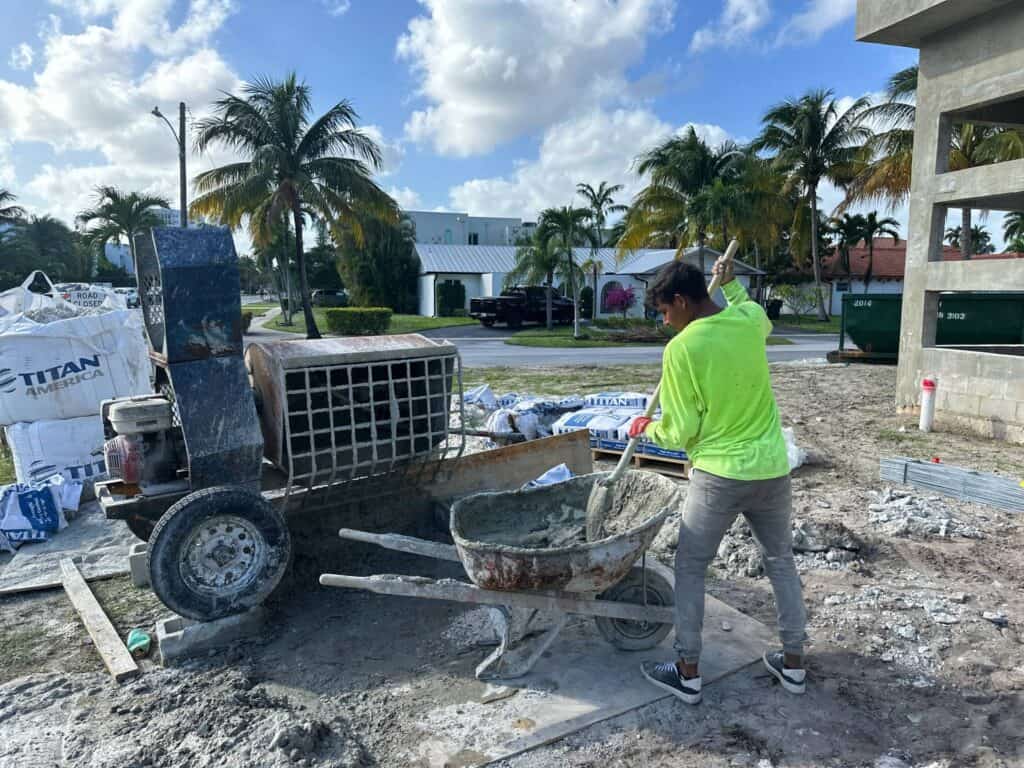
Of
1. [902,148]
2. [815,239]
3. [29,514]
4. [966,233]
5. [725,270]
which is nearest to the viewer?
[725,270]

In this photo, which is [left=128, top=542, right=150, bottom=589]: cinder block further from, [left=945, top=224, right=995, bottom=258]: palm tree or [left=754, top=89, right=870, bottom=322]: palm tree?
[left=945, top=224, right=995, bottom=258]: palm tree

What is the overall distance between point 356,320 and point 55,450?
66.5ft

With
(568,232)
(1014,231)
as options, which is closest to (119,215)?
(568,232)

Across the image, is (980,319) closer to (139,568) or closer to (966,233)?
(966,233)

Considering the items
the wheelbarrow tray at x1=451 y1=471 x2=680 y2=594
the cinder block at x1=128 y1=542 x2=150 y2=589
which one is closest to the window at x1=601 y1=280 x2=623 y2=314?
the wheelbarrow tray at x1=451 y1=471 x2=680 y2=594

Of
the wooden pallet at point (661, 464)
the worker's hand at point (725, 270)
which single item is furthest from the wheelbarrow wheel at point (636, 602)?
the wooden pallet at point (661, 464)

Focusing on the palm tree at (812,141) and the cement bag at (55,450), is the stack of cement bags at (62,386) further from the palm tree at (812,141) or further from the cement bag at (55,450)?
the palm tree at (812,141)

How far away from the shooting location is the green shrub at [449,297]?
36.2 metres

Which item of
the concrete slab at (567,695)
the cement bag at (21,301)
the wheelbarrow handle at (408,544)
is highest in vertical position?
the cement bag at (21,301)

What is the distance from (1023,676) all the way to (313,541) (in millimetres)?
4215

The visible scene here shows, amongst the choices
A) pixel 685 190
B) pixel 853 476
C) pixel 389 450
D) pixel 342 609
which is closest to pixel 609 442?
pixel 853 476

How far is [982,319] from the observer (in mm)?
14336

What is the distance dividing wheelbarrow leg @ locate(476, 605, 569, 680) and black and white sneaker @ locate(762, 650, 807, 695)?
1.02 m

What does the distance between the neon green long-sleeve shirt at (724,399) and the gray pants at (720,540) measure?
0.28ft
